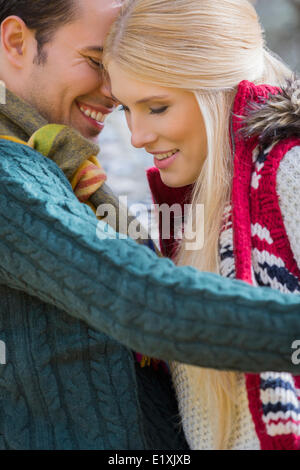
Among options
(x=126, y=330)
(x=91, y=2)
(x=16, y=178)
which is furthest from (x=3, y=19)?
(x=126, y=330)

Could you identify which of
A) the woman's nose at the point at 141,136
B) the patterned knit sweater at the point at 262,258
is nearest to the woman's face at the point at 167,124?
the woman's nose at the point at 141,136

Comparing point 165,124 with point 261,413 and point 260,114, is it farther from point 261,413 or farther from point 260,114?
point 261,413

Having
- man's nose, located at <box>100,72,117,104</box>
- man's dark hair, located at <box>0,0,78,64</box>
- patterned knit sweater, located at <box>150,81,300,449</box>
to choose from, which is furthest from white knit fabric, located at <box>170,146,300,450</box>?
man's dark hair, located at <box>0,0,78,64</box>

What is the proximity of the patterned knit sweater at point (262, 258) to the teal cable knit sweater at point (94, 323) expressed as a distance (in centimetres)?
14

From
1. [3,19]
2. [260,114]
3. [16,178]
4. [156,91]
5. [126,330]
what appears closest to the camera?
[126,330]

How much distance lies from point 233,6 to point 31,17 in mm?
525

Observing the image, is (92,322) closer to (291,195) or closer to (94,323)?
(94,323)

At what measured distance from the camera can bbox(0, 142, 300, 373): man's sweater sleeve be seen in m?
0.87

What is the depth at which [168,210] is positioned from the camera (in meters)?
1.75

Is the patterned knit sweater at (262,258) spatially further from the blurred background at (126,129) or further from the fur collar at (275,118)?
the blurred background at (126,129)

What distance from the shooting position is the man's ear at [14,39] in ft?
5.12

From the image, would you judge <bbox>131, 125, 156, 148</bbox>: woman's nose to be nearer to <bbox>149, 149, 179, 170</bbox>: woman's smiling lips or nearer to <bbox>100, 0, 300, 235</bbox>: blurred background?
<bbox>149, 149, 179, 170</bbox>: woman's smiling lips

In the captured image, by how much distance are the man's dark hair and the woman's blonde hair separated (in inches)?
6.0
